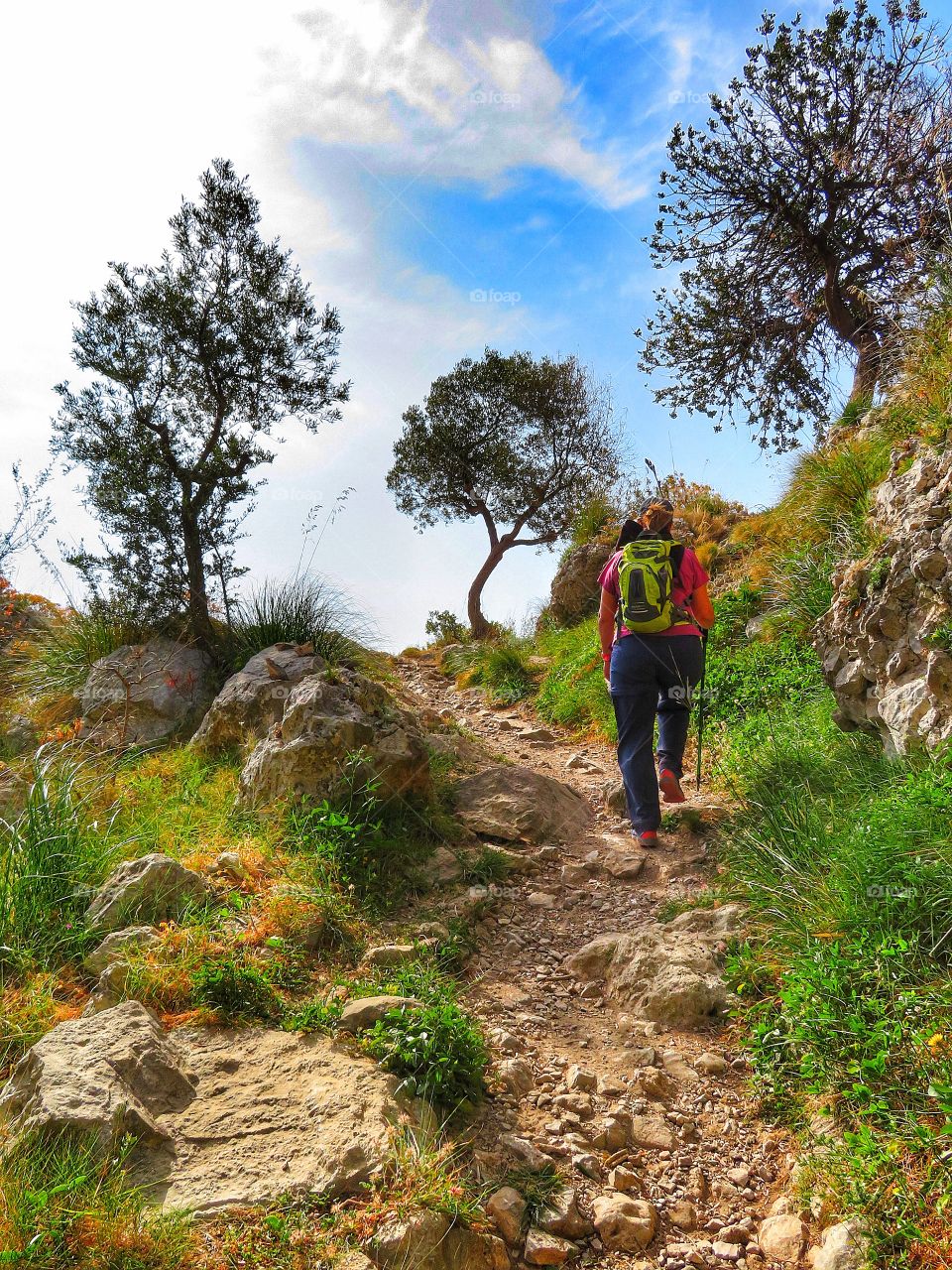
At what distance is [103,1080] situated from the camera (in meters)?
2.74

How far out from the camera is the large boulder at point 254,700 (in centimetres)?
660

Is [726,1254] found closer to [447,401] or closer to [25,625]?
[25,625]

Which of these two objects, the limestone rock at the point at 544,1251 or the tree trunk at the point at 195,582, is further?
the tree trunk at the point at 195,582

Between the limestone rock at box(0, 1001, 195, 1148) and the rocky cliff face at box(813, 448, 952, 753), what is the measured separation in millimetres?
4238

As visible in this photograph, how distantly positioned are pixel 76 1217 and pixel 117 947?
156 cm

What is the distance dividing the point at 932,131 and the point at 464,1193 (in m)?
12.7

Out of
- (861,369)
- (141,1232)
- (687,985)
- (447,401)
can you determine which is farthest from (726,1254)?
(447,401)

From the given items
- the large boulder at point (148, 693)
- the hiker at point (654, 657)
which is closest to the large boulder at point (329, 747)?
the hiker at point (654, 657)

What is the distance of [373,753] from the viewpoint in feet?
18.6

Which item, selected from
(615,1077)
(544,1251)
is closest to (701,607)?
(615,1077)

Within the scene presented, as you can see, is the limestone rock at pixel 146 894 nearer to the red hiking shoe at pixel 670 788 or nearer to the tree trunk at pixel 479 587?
the red hiking shoe at pixel 670 788

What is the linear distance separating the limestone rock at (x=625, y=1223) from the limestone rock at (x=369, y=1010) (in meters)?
1.06

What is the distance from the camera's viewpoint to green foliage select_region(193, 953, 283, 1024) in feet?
11.4

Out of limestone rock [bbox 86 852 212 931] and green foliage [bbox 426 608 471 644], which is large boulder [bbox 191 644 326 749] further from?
green foliage [bbox 426 608 471 644]
